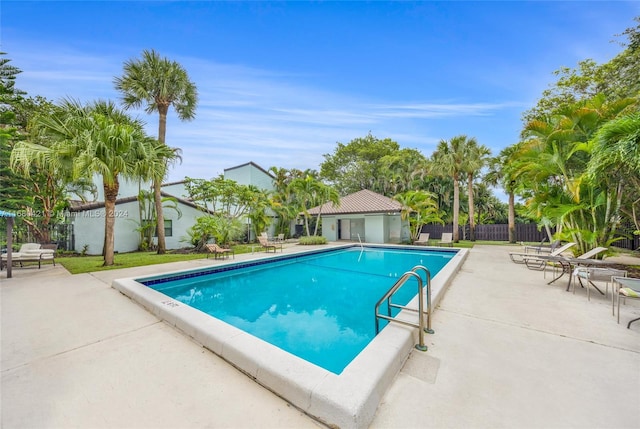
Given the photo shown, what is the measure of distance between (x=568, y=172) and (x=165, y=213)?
838 inches

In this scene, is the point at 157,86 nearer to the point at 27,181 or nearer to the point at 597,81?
the point at 27,181

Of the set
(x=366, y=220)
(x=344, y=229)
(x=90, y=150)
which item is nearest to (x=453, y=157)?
(x=366, y=220)

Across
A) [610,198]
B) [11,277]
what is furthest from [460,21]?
[11,277]

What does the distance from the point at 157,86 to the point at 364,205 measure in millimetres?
15551

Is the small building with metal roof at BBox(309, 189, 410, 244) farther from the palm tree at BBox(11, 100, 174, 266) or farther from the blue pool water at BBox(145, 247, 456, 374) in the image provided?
the palm tree at BBox(11, 100, 174, 266)

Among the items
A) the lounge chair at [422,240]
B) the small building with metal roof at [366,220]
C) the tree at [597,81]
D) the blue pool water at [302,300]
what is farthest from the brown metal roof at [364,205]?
the tree at [597,81]

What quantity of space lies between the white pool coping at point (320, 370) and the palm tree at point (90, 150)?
24.2 ft

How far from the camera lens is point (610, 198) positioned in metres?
8.07

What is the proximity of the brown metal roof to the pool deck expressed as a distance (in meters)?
14.6

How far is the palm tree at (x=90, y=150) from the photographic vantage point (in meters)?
8.14

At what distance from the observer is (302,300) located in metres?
6.70

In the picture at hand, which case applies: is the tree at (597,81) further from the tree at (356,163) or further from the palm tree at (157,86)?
the palm tree at (157,86)

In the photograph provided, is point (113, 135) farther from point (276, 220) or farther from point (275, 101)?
point (276, 220)

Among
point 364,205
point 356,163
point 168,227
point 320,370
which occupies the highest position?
point 356,163
